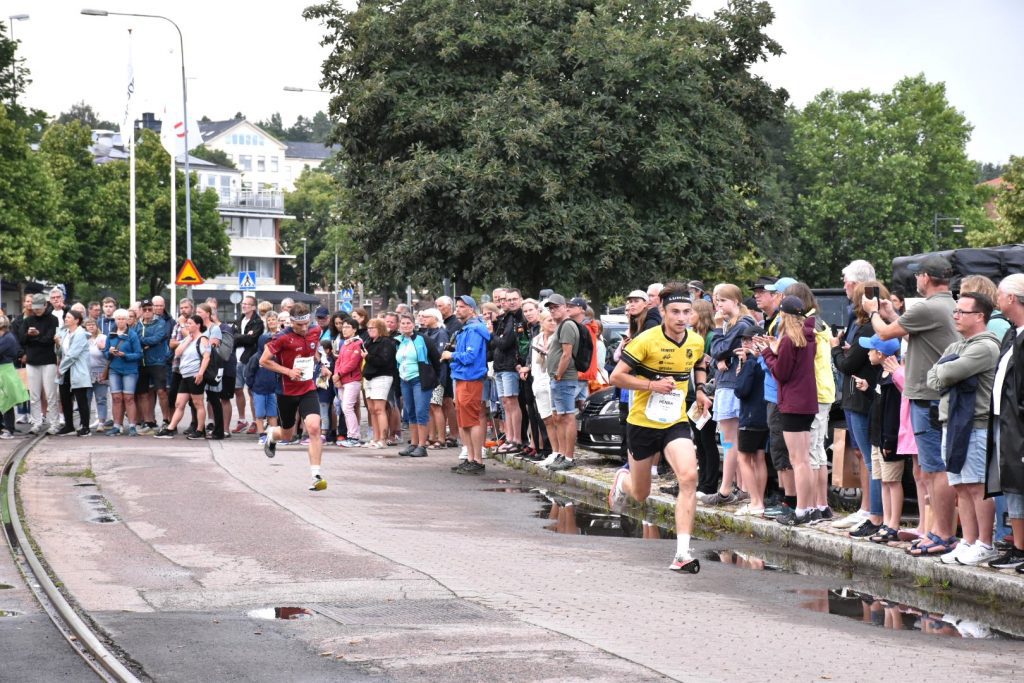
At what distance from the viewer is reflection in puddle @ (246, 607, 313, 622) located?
25.9 ft

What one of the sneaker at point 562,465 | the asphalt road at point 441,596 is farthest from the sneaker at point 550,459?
the asphalt road at point 441,596

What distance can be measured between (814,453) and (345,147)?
23262 millimetres

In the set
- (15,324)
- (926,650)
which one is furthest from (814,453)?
(15,324)

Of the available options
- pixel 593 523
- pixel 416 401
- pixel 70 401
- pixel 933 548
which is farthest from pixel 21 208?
pixel 933 548

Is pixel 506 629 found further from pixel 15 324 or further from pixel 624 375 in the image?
pixel 15 324

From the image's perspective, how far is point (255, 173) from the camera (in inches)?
7156

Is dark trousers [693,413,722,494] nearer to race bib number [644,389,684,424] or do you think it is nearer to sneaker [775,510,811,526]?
sneaker [775,510,811,526]

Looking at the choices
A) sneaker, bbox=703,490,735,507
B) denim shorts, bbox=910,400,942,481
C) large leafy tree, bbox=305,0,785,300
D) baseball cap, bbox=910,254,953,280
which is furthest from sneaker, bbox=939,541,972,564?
large leafy tree, bbox=305,0,785,300

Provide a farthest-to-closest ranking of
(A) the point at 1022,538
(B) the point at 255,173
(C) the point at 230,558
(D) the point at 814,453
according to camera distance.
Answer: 1. (B) the point at 255,173
2. (D) the point at 814,453
3. (C) the point at 230,558
4. (A) the point at 1022,538

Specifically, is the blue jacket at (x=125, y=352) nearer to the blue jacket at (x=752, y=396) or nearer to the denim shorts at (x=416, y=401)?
the denim shorts at (x=416, y=401)

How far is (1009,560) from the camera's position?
30.4 feet

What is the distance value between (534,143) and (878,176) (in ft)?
178

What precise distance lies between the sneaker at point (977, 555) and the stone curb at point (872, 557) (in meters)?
0.06

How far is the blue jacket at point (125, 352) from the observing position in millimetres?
21078
